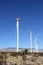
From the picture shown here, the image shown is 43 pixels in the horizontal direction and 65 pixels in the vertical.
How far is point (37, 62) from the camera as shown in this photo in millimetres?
56531

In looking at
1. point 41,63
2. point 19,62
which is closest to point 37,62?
point 41,63

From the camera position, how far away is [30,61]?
56.5 meters

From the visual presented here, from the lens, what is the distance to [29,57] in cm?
5703

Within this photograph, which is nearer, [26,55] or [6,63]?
[6,63]

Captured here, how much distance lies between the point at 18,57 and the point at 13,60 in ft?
4.59

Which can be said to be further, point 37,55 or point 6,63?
point 37,55

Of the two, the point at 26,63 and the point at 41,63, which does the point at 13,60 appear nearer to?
the point at 26,63

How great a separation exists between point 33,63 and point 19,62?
10.9ft

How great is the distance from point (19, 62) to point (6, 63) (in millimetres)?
3073

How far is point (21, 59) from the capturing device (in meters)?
55.6

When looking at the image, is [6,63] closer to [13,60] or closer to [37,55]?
[13,60]

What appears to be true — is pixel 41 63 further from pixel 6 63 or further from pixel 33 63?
pixel 6 63

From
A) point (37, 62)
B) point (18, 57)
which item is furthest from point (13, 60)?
point (37, 62)

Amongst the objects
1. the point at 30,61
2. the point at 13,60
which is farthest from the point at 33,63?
the point at 13,60
